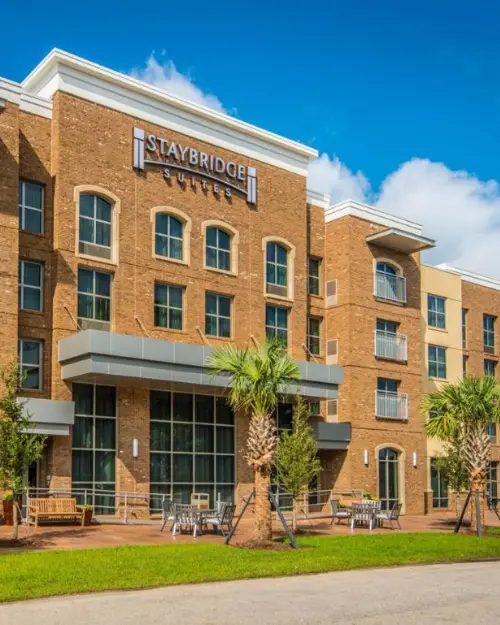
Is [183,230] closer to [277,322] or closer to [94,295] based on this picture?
[94,295]

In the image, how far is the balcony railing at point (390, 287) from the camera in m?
39.5

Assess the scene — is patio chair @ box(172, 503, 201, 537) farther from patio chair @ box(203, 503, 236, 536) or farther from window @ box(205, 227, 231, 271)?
window @ box(205, 227, 231, 271)

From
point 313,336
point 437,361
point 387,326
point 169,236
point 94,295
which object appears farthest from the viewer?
point 437,361

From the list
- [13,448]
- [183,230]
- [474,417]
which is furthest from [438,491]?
[13,448]

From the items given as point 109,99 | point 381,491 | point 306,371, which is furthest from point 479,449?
point 109,99

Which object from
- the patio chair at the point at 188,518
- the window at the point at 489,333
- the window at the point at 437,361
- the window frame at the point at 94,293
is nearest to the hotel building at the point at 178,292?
the window frame at the point at 94,293

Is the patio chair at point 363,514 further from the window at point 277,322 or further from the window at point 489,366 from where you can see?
the window at point 489,366

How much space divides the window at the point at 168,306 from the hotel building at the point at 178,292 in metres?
0.08

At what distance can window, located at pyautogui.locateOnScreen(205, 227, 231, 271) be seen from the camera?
33.6m

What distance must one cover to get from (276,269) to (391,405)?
27.4 ft

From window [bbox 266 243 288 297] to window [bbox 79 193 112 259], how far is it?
7.47 meters

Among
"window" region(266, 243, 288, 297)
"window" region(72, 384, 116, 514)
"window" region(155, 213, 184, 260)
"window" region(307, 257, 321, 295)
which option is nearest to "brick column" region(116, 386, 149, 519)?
"window" region(72, 384, 116, 514)

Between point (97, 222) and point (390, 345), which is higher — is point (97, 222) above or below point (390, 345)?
→ above

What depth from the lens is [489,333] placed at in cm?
4841
